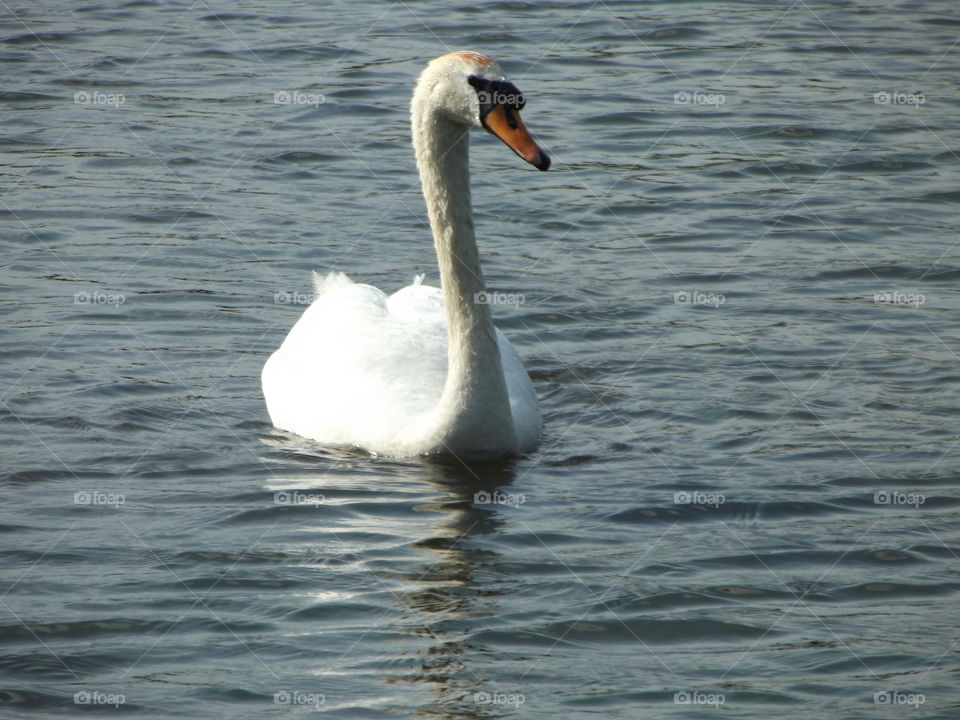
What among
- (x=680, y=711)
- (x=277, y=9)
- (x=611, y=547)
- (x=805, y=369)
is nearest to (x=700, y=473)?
(x=611, y=547)

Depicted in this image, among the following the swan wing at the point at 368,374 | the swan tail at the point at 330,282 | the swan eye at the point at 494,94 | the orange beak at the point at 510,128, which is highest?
the swan eye at the point at 494,94

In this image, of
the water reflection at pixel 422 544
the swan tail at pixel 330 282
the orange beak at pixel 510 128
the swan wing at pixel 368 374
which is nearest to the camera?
the water reflection at pixel 422 544

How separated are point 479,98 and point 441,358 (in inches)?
79.2

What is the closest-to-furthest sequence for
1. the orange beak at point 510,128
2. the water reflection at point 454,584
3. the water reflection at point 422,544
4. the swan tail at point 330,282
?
the water reflection at point 454,584 → the water reflection at point 422,544 → the orange beak at point 510,128 → the swan tail at point 330,282

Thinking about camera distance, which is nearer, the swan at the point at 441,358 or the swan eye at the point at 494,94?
the swan eye at the point at 494,94

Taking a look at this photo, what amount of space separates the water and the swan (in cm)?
22

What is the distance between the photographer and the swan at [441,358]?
8.66 metres

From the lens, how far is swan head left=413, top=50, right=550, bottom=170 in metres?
8.35

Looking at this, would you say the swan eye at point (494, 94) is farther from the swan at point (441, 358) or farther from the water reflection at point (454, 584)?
the water reflection at point (454, 584)

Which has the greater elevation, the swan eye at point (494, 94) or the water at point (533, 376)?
the swan eye at point (494, 94)

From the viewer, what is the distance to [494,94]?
845 cm

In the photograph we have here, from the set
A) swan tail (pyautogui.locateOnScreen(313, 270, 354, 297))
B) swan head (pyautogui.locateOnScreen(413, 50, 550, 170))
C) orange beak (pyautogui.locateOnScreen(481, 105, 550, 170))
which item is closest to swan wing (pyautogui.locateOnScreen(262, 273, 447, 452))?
swan tail (pyautogui.locateOnScreen(313, 270, 354, 297))

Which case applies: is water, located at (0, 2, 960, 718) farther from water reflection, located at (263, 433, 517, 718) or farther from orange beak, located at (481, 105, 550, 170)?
orange beak, located at (481, 105, 550, 170)

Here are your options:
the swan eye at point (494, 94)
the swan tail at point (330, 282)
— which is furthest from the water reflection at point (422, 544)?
the swan eye at point (494, 94)
